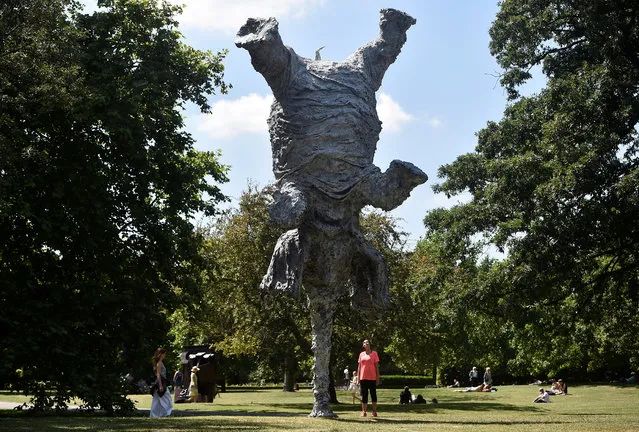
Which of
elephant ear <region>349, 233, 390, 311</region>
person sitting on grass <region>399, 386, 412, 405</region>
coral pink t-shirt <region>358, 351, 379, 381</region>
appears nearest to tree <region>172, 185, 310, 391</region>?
person sitting on grass <region>399, 386, 412, 405</region>

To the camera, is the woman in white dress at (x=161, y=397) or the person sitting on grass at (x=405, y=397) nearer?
the woman in white dress at (x=161, y=397)

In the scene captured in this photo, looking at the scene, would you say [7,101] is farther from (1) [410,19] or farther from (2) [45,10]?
(1) [410,19]

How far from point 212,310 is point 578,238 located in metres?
14.0

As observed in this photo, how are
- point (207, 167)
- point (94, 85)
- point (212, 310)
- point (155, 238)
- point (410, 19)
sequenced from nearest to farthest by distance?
point (410, 19), point (94, 85), point (155, 238), point (207, 167), point (212, 310)

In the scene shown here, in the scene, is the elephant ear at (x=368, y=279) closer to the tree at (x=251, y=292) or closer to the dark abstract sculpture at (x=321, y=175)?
the dark abstract sculpture at (x=321, y=175)

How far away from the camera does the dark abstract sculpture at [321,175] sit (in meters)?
11.7

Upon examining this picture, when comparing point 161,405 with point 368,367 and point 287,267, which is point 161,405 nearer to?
point 368,367

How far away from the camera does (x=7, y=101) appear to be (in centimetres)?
1313

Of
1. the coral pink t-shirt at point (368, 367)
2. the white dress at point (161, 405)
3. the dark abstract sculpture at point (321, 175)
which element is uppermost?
the dark abstract sculpture at point (321, 175)

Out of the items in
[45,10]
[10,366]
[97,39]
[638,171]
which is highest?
A: [97,39]

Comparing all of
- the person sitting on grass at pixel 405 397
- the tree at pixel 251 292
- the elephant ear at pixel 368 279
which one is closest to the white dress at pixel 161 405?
the elephant ear at pixel 368 279

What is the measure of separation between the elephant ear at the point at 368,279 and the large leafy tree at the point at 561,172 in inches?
303

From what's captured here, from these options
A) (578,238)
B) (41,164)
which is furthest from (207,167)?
(578,238)

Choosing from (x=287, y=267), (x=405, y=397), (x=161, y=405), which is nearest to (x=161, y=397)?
(x=161, y=405)
